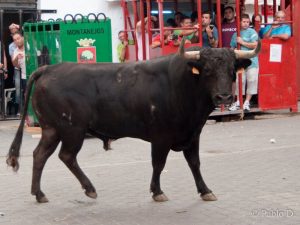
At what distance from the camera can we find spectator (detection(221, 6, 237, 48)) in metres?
13.1

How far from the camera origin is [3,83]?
540 inches

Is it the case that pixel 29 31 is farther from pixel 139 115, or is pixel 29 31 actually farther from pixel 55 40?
pixel 139 115

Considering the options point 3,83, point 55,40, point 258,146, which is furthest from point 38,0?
point 258,146

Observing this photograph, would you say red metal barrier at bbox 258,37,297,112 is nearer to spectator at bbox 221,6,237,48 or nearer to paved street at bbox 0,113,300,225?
spectator at bbox 221,6,237,48

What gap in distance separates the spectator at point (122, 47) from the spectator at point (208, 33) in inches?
85.7

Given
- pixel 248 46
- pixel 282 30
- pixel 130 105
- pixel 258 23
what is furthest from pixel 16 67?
pixel 130 105

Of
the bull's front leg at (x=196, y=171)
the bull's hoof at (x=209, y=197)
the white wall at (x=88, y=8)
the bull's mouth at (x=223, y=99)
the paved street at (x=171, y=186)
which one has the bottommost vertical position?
the paved street at (x=171, y=186)

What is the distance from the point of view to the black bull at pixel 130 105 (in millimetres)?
6625

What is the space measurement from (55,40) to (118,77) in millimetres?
4887

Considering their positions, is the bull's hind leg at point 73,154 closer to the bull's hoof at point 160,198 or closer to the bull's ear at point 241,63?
the bull's hoof at point 160,198

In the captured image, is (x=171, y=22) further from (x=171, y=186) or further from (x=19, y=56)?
(x=171, y=186)

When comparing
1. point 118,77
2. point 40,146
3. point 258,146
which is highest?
point 118,77

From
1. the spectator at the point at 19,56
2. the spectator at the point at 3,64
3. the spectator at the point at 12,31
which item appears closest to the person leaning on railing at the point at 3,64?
the spectator at the point at 3,64

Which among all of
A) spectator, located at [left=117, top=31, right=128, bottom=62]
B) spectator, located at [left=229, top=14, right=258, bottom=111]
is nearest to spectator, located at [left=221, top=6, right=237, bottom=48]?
spectator, located at [left=229, top=14, right=258, bottom=111]
